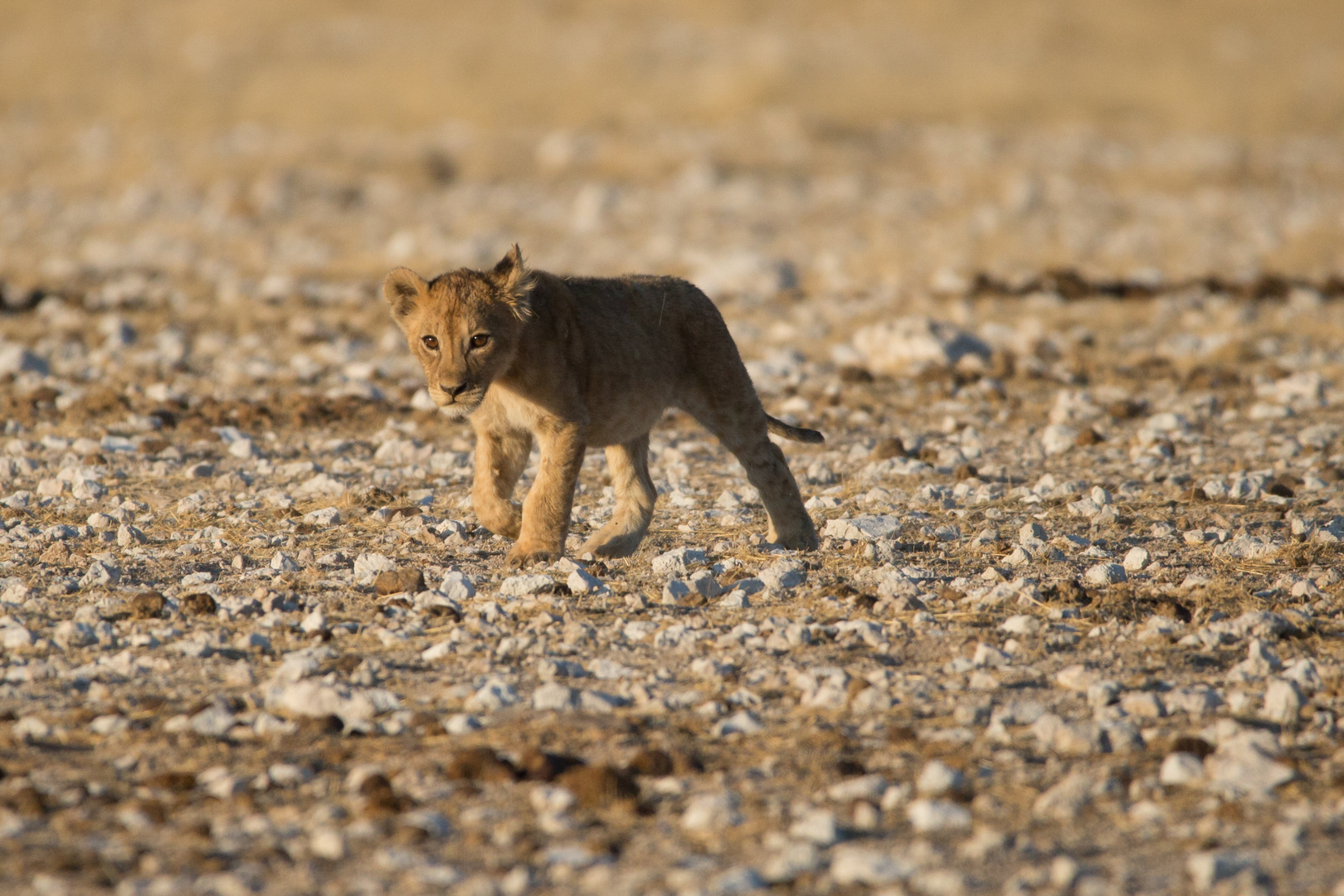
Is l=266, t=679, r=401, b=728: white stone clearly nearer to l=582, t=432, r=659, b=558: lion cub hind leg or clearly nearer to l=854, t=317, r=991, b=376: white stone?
l=582, t=432, r=659, b=558: lion cub hind leg

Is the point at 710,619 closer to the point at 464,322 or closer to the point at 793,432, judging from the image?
the point at 464,322

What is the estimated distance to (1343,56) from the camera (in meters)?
30.6

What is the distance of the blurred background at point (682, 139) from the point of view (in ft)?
52.7

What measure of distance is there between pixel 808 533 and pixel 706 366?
3.20 feet

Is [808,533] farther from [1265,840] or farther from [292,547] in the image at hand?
[1265,840]

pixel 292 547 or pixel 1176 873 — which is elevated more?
pixel 292 547

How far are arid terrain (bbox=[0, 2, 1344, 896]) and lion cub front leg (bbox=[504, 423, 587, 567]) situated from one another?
0.17 m

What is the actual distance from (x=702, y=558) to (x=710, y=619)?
2.79ft

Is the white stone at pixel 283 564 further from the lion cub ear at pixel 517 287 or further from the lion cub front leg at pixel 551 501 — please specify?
the lion cub ear at pixel 517 287

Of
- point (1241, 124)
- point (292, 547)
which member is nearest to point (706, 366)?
point (292, 547)

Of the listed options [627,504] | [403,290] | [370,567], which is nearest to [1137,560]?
[627,504]

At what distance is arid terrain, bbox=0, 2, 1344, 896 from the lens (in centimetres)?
413

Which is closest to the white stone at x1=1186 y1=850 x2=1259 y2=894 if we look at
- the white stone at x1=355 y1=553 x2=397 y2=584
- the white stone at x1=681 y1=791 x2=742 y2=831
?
the white stone at x1=681 y1=791 x2=742 y2=831

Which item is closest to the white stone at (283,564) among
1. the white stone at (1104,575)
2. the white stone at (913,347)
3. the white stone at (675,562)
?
the white stone at (675,562)
